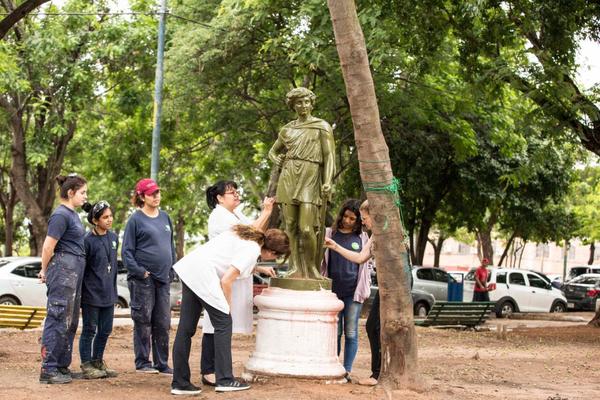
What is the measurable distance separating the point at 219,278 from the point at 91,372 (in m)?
1.77

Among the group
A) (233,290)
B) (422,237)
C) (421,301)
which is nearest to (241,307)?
(233,290)

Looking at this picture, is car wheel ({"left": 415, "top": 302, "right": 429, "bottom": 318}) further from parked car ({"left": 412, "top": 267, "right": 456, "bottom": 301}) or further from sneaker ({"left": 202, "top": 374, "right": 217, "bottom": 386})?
sneaker ({"left": 202, "top": 374, "right": 217, "bottom": 386})

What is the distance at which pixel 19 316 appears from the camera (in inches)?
551

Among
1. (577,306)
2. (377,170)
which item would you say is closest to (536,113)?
(377,170)

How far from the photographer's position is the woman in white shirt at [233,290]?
8.70 metres

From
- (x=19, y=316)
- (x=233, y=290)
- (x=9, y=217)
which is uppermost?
(x=9, y=217)

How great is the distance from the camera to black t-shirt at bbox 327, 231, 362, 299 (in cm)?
946

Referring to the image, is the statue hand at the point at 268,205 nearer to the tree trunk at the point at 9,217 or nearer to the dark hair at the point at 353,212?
the dark hair at the point at 353,212

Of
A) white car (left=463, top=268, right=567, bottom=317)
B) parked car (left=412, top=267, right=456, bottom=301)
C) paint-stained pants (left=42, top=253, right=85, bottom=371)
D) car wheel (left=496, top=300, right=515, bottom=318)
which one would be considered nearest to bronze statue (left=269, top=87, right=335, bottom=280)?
paint-stained pants (left=42, top=253, right=85, bottom=371)

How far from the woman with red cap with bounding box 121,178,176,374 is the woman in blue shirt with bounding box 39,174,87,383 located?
0.68 metres

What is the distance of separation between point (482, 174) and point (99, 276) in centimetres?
2178

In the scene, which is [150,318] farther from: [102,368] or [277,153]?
[277,153]

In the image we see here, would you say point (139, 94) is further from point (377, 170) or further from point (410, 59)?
point (377, 170)

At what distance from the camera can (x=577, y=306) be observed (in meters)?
33.6
